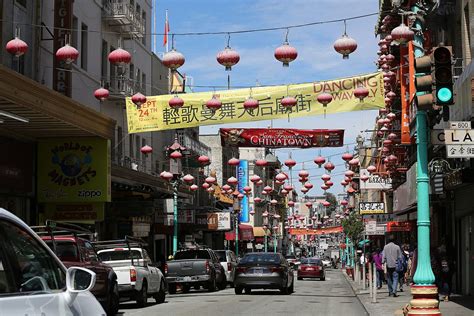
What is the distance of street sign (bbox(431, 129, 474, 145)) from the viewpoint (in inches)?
558

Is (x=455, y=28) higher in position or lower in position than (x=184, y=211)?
higher

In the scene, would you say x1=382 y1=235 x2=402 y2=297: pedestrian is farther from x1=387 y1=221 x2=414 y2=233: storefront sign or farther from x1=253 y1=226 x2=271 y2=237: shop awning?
x1=253 y1=226 x2=271 y2=237: shop awning

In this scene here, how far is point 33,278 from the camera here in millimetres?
5293

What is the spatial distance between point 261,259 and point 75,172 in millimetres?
7231

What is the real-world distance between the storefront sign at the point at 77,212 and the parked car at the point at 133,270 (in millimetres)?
4644

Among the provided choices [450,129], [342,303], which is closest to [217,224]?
[342,303]

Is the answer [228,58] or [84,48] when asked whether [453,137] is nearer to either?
[228,58]

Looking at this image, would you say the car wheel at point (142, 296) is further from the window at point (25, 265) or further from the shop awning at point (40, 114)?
the window at point (25, 265)

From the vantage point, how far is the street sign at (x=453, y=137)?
1417cm

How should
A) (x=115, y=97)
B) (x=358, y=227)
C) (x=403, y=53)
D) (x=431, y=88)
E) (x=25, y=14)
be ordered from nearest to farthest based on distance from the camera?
(x=431, y=88) → (x=25, y=14) → (x=403, y=53) → (x=115, y=97) → (x=358, y=227)

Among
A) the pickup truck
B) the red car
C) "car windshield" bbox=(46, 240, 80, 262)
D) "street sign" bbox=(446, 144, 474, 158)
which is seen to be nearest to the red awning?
the red car

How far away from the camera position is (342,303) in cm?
2412

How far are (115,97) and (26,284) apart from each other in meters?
33.0

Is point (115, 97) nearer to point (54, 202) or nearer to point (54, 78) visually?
point (54, 78)
